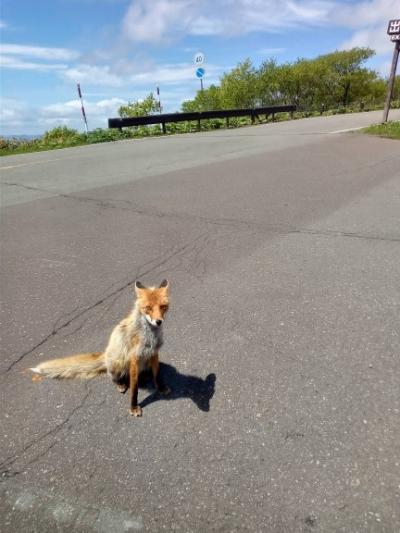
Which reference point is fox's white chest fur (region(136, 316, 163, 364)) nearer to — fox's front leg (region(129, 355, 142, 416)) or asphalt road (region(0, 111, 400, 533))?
fox's front leg (region(129, 355, 142, 416))

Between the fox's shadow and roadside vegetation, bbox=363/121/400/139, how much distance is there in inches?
627

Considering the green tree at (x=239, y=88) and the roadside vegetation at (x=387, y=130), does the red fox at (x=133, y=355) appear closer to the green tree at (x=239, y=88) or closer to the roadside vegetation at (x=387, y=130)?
the roadside vegetation at (x=387, y=130)

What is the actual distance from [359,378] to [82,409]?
2147mm

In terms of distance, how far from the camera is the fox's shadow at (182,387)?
2840 mm

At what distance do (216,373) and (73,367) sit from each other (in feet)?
3.87

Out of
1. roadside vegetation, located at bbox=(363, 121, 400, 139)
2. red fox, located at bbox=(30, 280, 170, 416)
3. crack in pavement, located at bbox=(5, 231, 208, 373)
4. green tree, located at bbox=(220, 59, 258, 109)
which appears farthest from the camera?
green tree, located at bbox=(220, 59, 258, 109)

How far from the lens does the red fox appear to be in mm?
2643

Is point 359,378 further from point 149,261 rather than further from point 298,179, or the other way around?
point 298,179

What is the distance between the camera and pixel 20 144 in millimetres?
19547

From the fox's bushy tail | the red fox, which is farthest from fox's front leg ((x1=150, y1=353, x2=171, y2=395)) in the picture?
the fox's bushy tail

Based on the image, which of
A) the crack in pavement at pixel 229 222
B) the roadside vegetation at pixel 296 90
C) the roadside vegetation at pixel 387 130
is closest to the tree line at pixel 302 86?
the roadside vegetation at pixel 296 90

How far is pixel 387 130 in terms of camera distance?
1620 centimetres

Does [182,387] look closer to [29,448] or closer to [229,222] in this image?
[29,448]

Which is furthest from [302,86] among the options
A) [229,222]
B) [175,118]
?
[229,222]
